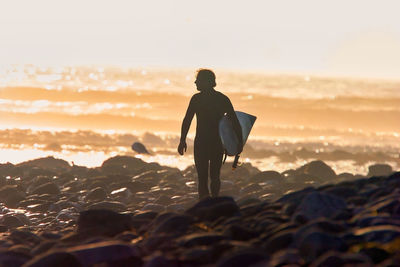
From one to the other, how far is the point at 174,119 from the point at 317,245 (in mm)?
31618

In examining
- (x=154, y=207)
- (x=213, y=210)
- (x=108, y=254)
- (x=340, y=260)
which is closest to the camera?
(x=340, y=260)

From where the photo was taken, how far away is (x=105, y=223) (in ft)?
27.0

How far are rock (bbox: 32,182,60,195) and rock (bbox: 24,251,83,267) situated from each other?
7.96 meters

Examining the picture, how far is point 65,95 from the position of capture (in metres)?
50.9

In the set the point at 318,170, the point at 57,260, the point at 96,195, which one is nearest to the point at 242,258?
the point at 57,260

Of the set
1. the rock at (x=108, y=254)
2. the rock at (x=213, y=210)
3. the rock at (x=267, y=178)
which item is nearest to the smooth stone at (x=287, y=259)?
the rock at (x=108, y=254)

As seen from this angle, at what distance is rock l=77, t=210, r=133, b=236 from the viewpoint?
8.16 m

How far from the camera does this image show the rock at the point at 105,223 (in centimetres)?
816

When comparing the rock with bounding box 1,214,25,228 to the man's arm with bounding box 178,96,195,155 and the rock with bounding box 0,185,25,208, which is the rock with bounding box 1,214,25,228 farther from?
the man's arm with bounding box 178,96,195,155

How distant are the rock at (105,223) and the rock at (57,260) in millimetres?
1762

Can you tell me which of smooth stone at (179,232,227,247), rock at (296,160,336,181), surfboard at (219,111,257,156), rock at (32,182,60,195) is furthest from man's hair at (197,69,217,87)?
rock at (296,160,336,181)

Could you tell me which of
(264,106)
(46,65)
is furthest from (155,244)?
(46,65)

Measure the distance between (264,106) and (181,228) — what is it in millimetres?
39094

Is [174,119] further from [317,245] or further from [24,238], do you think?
[317,245]
